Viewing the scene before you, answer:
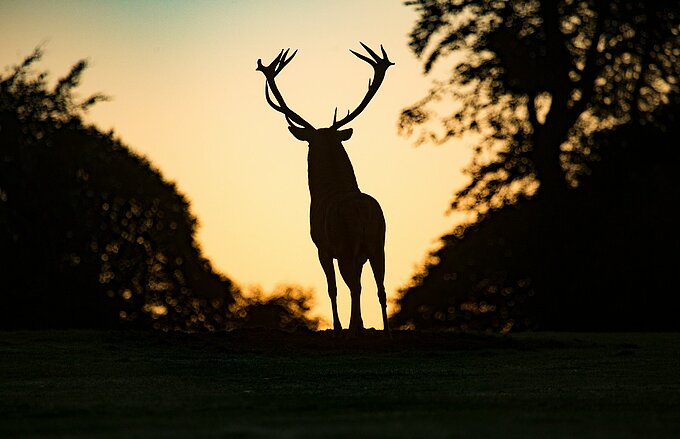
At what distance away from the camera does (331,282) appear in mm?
22594

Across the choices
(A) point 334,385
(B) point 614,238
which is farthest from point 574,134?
(A) point 334,385

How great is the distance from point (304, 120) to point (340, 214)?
6.34ft

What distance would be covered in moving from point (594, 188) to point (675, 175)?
234 centimetres

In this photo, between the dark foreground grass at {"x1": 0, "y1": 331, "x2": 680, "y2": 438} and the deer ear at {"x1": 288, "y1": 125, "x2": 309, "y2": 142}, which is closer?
the dark foreground grass at {"x1": 0, "y1": 331, "x2": 680, "y2": 438}

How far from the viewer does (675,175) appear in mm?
41031

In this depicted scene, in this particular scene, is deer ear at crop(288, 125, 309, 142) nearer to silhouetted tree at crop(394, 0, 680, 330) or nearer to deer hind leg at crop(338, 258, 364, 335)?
deer hind leg at crop(338, 258, 364, 335)

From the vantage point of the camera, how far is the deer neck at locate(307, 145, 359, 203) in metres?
22.5

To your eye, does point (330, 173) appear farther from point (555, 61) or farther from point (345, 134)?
point (555, 61)

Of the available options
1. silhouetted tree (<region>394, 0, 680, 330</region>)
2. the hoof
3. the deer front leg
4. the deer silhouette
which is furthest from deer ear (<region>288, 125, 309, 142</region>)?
silhouetted tree (<region>394, 0, 680, 330</region>)

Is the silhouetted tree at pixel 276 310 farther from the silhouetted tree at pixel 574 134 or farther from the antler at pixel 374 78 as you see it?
the antler at pixel 374 78

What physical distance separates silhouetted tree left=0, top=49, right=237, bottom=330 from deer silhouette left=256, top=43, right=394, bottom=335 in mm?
21680

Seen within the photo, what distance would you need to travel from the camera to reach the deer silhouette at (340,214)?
71.5ft

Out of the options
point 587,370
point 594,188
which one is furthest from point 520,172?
point 587,370

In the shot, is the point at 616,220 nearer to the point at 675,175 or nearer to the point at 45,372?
the point at 675,175
